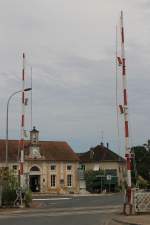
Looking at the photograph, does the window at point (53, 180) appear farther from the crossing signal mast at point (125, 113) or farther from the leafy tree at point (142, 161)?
the crossing signal mast at point (125, 113)

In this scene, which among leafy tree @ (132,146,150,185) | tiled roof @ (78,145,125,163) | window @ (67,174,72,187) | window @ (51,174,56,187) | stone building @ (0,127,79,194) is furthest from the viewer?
tiled roof @ (78,145,125,163)

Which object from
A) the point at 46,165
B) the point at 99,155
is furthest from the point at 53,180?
the point at 99,155

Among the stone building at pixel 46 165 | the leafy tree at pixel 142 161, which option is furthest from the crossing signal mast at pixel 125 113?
the leafy tree at pixel 142 161

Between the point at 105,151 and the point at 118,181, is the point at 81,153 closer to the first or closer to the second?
the point at 105,151

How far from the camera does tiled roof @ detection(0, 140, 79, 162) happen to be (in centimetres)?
10031

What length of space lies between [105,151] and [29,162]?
83.5 feet

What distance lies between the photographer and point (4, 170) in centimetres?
4425

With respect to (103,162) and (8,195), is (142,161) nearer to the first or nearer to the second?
(103,162)

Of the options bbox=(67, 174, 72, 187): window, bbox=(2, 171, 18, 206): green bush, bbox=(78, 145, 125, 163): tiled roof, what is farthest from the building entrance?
bbox=(2, 171, 18, 206): green bush

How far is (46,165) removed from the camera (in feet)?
334

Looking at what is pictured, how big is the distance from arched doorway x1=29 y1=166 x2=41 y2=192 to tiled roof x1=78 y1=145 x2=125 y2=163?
20.7 m

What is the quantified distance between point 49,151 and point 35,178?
7.21 metres

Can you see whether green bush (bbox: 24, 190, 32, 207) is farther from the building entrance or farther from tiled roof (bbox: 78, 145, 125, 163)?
tiled roof (bbox: 78, 145, 125, 163)

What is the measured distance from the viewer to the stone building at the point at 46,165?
9894 cm
